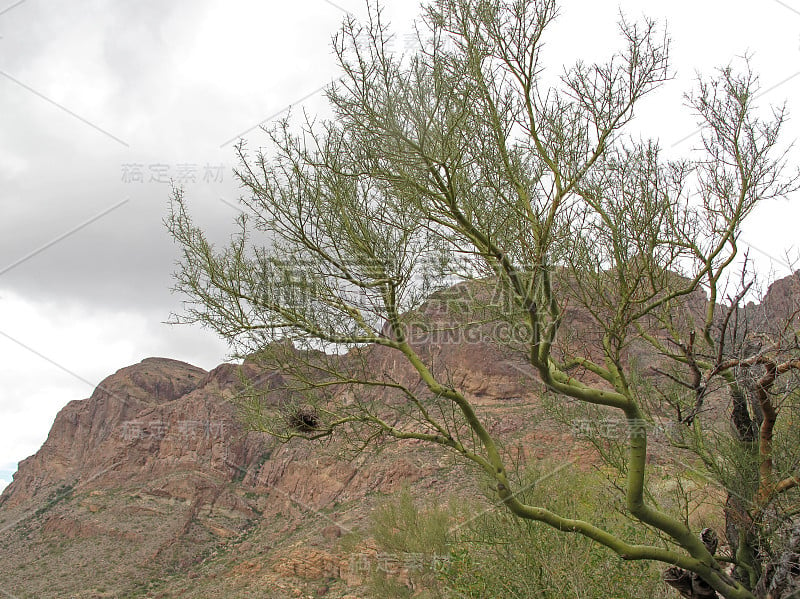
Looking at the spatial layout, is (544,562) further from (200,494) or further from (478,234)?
(200,494)

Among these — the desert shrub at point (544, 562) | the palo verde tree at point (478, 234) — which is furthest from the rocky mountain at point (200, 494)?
the palo verde tree at point (478, 234)

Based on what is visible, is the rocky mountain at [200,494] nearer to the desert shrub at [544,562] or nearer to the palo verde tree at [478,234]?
the desert shrub at [544,562]

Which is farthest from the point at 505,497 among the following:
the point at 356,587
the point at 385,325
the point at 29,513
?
the point at 29,513

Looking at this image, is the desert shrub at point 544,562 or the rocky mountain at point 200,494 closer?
the desert shrub at point 544,562

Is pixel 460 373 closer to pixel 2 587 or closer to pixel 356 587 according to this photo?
pixel 356 587

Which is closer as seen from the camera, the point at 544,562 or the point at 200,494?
the point at 544,562

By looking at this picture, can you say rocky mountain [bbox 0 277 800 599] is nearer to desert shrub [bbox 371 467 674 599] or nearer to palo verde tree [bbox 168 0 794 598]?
desert shrub [bbox 371 467 674 599]

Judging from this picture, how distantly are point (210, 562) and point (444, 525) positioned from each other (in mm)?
30783

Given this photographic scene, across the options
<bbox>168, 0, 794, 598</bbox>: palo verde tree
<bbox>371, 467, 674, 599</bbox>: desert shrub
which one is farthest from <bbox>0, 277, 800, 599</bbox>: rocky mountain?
<bbox>168, 0, 794, 598</bbox>: palo verde tree

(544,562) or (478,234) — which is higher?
(478,234)

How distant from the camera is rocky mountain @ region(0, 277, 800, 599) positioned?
30.4 meters

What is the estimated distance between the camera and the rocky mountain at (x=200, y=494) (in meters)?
30.4

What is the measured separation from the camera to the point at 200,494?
169ft

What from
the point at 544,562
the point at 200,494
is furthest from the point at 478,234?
the point at 200,494
